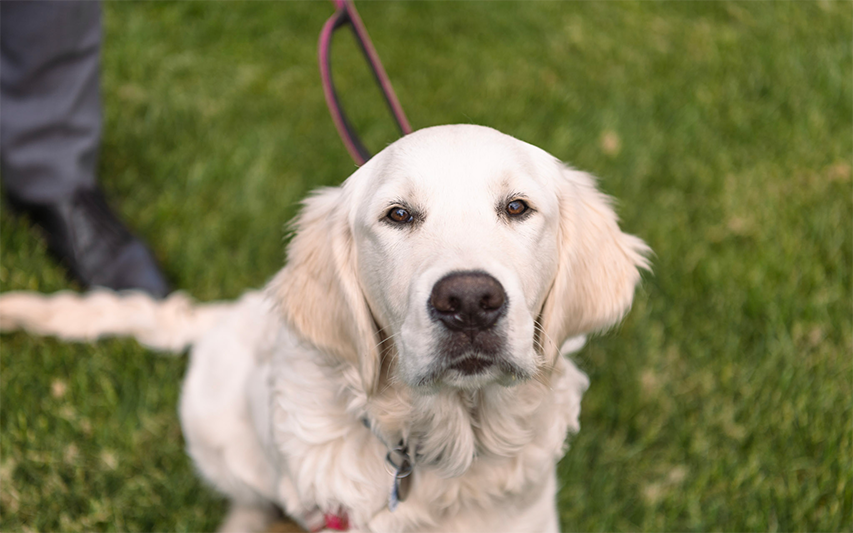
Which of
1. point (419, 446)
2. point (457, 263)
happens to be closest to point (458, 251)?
point (457, 263)

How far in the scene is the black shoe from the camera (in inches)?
128

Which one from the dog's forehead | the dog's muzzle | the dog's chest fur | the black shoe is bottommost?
the black shoe

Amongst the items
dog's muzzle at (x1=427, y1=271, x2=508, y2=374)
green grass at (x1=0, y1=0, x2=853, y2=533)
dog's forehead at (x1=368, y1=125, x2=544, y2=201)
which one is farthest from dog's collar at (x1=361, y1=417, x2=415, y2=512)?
green grass at (x1=0, y1=0, x2=853, y2=533)

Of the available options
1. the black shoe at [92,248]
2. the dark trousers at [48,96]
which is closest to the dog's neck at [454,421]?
the black shoe at [92,248]

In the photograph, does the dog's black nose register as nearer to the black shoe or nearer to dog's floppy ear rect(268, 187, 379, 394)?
dog's floppy ear rect(268, 187, 379, 394)

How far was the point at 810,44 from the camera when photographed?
15.1 feet

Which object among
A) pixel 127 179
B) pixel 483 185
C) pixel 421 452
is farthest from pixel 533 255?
pixel 127 179

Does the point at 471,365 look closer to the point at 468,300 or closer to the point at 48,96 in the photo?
the point at 468,300

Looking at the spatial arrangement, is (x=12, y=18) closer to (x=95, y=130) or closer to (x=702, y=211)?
(x=95, y=130)

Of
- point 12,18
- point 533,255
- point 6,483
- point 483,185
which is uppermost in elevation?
point 483,185

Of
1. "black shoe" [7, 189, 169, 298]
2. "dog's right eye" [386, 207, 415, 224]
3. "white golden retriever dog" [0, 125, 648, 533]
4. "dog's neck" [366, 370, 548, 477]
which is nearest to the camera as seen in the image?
"white golden retriever dog" [0, 125, 648, 533]

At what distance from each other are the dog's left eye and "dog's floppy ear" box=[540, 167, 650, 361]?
16cm

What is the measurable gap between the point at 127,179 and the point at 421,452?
2.54 metres

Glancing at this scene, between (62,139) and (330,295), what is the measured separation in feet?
6.29
